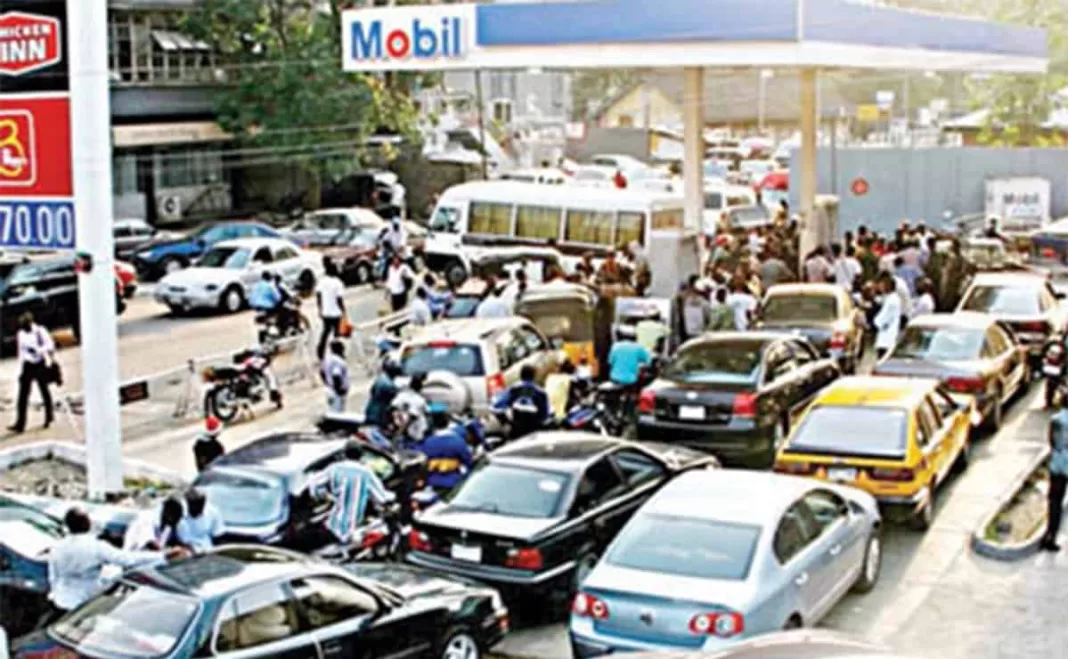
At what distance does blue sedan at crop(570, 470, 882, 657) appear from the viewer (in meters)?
11.2

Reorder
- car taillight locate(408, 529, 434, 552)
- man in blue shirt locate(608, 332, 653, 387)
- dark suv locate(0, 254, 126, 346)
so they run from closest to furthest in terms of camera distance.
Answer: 1. car taillight locate(408, 529, 434, 552)
2. man in blue shirt locate(608, 332, 653, 387)
3. dark suv locate(0, 254, 126, 346)

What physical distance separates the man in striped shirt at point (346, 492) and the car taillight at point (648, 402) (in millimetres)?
4809

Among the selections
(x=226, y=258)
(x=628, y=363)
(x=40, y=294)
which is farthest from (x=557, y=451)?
(x=226, y=258)

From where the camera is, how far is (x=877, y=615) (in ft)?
44.1

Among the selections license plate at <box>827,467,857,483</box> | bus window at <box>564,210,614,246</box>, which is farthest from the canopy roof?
license plate at <box>827,467,857,483</box>

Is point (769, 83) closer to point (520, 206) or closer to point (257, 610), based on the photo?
point (520, 206)

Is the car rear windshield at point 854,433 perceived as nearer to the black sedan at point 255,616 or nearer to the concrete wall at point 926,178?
the black sedan at point 255,616

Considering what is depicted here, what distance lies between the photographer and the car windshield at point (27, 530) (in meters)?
13.3

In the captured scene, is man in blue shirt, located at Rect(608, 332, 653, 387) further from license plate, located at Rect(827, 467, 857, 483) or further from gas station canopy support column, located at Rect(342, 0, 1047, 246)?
gas station canopy support column, located at Rect(342, 0, 1047, 246)

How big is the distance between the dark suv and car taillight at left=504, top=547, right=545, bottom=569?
16717 millimetres

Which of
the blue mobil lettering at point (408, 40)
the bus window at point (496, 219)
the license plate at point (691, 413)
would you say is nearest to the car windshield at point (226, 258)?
the bus window at point (496, 219)

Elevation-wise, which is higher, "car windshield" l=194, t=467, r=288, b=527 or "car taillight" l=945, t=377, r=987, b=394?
"car taillight" l=945, t=377, r=987, b=394

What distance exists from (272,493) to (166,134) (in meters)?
36.4

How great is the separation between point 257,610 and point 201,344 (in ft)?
62.3
